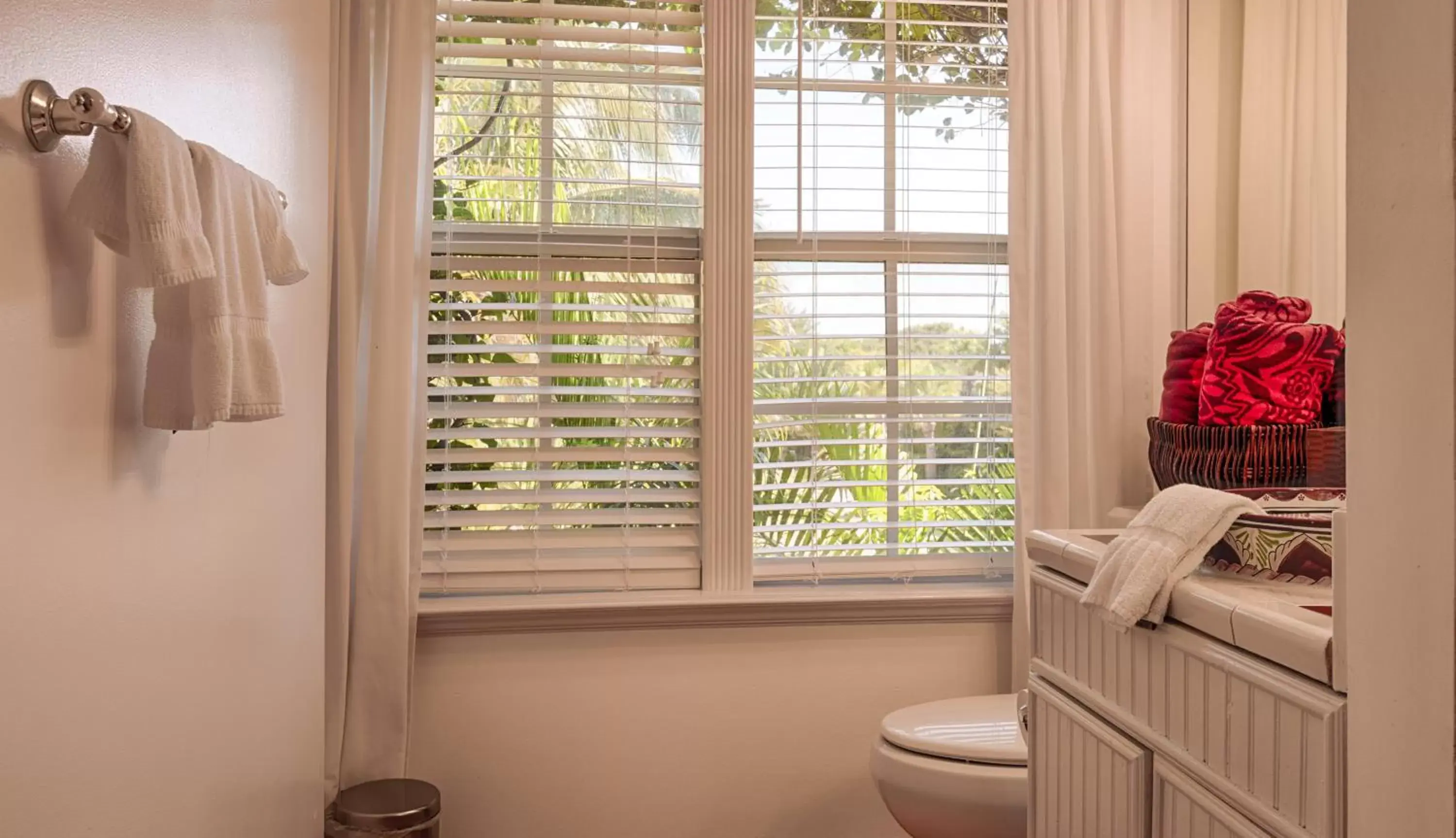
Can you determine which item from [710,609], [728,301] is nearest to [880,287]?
[728,301]

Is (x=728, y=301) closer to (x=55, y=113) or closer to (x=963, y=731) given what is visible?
(x=963, y=731)

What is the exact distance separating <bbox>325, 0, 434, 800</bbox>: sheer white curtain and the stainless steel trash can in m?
0.11

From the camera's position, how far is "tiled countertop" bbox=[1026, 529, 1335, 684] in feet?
2.89

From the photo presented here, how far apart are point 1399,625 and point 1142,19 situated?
1995mm

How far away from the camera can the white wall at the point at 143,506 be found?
3.25 ft

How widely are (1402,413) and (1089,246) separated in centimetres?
170

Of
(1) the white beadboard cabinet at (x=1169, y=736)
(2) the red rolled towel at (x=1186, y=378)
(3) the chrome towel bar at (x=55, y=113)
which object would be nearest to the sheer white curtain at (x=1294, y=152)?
(2) the red rolled towel at (x=1186, y=378)

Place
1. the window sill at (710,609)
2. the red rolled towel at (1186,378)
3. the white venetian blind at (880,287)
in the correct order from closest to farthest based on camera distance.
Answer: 1. the red rolled towel at (1186,378)
2. the window sill at (710,609)
3. the white venetian blind at (880,287)

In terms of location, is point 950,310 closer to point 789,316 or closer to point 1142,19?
point 789,316

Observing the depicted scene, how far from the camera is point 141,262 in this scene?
1.06 metres

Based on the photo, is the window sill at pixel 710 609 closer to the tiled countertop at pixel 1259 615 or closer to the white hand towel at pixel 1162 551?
the tiled countertop at pixel 1259 615

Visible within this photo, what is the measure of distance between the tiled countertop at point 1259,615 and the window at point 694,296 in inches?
41.5

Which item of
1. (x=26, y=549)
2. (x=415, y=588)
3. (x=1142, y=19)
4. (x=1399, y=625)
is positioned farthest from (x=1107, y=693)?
(x=1142, y=19)

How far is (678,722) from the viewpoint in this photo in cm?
230
